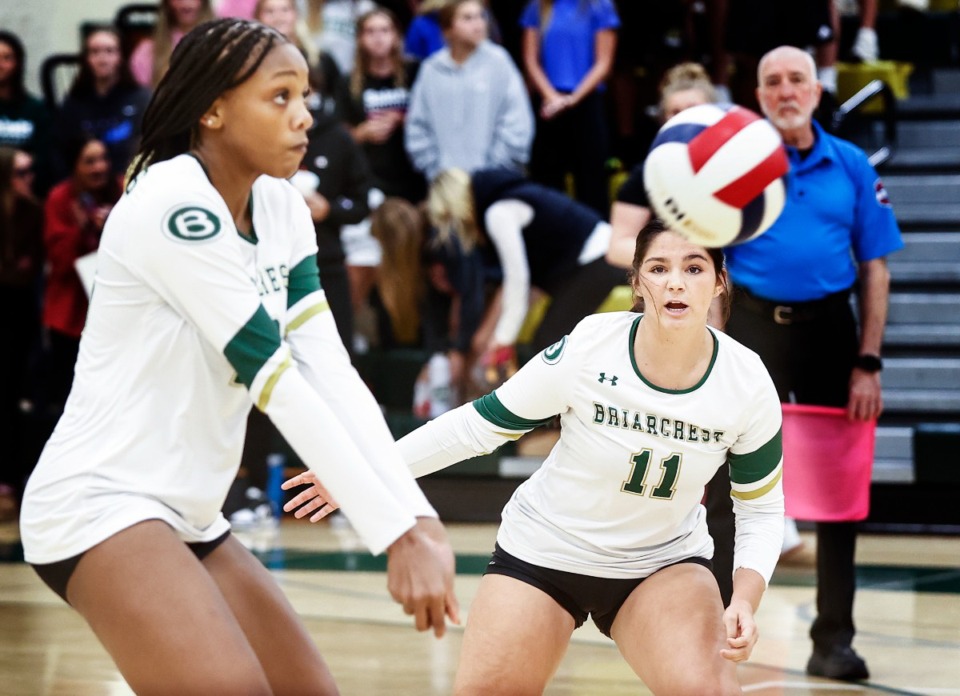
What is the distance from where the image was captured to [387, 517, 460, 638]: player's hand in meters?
2.40

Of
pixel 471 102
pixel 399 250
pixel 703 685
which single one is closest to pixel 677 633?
pixel 703 685

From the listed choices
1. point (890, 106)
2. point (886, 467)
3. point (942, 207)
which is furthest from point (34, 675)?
point (942, 207)

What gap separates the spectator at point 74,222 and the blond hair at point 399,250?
141 cm

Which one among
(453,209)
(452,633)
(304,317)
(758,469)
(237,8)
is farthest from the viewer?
(237,8)

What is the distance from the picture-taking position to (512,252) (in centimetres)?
745

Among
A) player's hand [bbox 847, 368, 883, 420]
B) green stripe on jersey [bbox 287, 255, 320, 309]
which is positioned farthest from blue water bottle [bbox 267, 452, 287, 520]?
green stripe on jersey [bbox 287, 255, 320, 309]

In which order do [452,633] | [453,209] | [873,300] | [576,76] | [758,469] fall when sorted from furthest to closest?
[576,76] < [453,209] < [452,633] < [873,300] < [758,469]

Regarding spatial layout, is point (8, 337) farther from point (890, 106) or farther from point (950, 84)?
point (950, 84)

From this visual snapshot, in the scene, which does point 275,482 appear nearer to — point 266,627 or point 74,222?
point 74,222

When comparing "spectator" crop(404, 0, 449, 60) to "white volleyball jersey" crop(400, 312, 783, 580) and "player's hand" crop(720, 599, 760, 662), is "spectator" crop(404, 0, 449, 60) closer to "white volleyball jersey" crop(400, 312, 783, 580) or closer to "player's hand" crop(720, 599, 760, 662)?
"white volleyball jersey" crop(400, 312, 783, 580)

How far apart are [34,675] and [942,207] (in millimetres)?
6658

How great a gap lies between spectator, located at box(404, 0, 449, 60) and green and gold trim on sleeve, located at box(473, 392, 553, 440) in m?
5.59

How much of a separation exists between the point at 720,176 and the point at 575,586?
1.08 meters

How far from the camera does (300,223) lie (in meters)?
2.90
